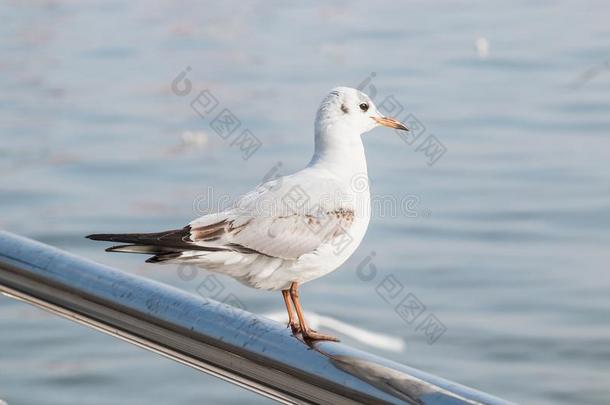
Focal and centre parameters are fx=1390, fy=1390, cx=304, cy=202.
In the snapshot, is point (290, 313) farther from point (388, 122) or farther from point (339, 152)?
point (388, 122)

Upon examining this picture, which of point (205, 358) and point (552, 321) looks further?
point (552, 321)

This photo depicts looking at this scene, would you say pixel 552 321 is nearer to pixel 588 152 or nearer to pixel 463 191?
pixel 463 191

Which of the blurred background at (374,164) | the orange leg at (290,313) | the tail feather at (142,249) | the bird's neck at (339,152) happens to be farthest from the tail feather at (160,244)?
the blurred background at (374,164)

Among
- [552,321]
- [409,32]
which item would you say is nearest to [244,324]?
[552,321]

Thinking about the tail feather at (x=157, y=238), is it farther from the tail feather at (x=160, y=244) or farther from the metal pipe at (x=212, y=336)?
the metal pipe at (x=212, y=336)

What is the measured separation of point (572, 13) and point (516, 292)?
280 inches

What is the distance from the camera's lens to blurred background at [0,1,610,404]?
770 cm

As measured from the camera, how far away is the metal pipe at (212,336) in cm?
165

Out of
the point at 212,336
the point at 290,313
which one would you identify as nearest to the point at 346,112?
the point at 290,313

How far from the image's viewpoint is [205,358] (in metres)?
1.83

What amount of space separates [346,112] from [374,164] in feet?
20.9

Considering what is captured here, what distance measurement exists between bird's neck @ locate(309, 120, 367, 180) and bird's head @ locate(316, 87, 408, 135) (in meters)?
0.01

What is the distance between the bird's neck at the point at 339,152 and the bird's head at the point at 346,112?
0.01 m

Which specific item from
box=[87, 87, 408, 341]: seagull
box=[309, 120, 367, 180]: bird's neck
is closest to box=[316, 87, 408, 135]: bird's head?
box=[309, 120, 367, 180]: bird's neck
